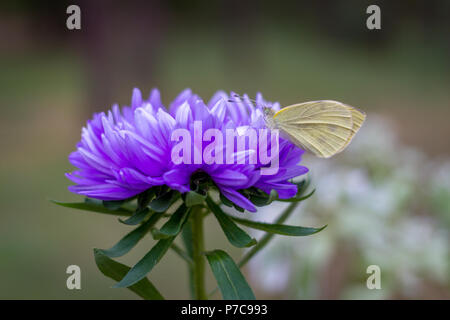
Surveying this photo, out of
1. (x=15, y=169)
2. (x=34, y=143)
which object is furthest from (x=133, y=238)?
(x=34, y=143)

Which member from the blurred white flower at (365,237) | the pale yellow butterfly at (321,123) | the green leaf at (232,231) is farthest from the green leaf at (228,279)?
the blurred white flower at (365,237)

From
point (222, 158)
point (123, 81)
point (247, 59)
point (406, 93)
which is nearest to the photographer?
point (222, 158)

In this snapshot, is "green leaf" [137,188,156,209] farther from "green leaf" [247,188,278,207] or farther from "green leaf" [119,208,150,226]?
"green leaf" [247,188,278,207]

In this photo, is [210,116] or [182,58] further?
[182,58]

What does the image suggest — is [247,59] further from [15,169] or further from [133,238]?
[133,238]

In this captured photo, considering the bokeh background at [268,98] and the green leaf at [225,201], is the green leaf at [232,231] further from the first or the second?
the bokeh background at [268,98]

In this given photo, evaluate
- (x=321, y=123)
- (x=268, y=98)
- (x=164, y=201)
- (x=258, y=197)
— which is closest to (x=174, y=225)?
(x=164, y=201)

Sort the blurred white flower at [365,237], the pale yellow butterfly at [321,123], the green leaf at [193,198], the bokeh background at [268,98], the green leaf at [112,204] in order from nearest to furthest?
the green leaf at [193,198], the green leaf at [112,204], the pale yellow butterfly at [321,123], the blurred white flower at [365,237], the bokeh background at [268,98]
